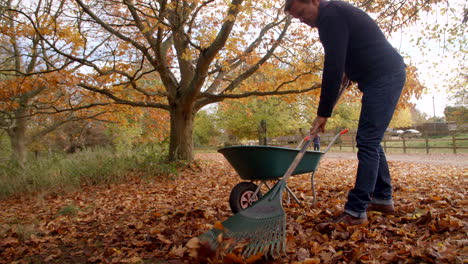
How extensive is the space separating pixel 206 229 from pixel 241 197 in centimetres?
41

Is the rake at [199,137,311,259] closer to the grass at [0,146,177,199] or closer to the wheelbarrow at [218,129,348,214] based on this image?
the wheelbarrow at [218,129,348,214]

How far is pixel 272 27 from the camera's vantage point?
6785 millimetres

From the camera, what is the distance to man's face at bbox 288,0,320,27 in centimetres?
204

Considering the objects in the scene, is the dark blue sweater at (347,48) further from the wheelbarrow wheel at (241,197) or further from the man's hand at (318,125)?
the wheelbarrow wheel at (241,197)

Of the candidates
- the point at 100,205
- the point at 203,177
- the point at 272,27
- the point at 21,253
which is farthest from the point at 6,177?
the point at 272,27

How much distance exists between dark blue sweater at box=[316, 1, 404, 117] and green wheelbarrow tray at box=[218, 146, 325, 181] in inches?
21.4

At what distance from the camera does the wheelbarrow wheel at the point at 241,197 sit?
245cm

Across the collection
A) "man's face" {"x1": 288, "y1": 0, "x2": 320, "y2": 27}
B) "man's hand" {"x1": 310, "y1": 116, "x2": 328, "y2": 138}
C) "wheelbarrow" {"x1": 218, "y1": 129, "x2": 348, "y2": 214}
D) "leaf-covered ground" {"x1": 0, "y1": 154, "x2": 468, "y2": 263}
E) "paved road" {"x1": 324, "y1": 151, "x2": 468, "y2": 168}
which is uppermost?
"man's face" {"x1": 288, "y1": 0, "x2": 320, "y2": 27}

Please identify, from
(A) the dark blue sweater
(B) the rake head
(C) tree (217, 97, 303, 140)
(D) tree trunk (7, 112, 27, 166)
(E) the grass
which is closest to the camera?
(B) the rake head

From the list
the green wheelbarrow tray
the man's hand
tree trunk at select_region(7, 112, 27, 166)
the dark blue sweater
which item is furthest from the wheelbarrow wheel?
tree trunk at select_region(7, 112, 27, 166)

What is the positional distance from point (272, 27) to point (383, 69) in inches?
204

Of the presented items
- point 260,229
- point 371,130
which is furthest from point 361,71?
point 260,229

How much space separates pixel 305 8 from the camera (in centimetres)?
204

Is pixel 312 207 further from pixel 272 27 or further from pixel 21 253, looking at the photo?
pixel 272 27
